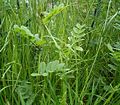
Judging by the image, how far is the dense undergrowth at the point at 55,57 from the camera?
96cm

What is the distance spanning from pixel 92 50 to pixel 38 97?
1.04 ft

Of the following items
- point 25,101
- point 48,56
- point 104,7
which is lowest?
point 25,101

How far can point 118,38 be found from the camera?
48.9 inches

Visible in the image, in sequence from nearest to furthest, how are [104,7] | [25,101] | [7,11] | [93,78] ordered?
[25,101], [93,78], [7,11], [104,7]

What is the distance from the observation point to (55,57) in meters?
1.11

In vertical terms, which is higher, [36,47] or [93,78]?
[36,47]

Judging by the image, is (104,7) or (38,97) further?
(104,7)

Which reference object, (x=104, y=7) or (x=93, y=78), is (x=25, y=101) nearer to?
(x=93, y=78)

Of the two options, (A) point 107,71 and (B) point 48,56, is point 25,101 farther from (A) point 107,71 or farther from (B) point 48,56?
(A) point 107,71

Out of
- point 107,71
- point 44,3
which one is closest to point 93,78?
point 107,71

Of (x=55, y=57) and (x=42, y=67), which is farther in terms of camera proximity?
(x=55, y=57)

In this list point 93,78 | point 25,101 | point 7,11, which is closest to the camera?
point 25,101

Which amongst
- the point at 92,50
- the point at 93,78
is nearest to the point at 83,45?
the point at 92,50

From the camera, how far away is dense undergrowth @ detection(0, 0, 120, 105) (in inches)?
37.8
